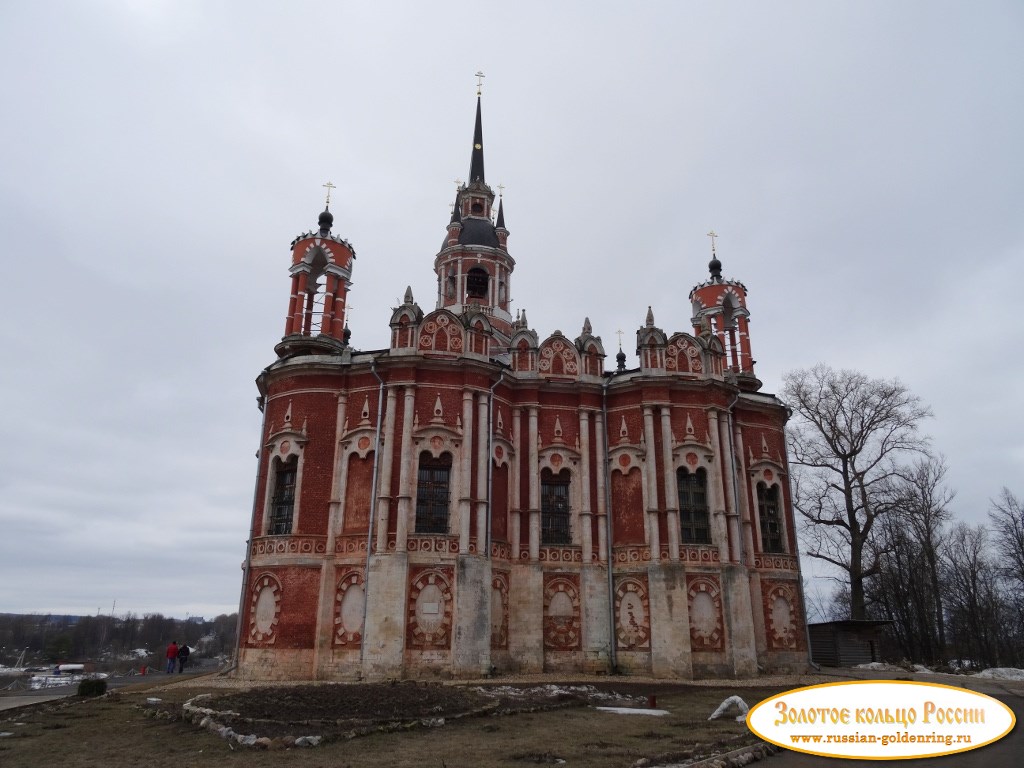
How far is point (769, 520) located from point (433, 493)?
13849 mm

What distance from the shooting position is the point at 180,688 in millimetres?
20922

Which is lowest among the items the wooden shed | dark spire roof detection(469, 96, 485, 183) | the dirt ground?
the dirt ground

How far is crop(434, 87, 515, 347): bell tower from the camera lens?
35.2 m

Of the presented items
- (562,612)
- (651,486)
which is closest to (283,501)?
(562,612)

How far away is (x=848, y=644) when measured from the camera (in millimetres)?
30156

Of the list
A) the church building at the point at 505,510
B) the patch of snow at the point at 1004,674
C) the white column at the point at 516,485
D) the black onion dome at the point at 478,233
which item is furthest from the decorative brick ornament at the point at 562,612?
the black onion dome at the point at 478,233

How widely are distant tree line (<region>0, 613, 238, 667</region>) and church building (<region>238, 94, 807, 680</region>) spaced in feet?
169

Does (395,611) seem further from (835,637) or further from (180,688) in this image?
(835,637)

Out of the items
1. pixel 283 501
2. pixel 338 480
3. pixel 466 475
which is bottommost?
pixel 283 501

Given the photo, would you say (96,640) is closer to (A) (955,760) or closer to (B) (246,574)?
(B) (246,574)

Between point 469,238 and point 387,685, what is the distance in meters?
23.8

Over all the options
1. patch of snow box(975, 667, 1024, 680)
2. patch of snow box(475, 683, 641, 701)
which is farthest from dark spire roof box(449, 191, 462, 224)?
patch of snow box(975, 667, 1024, 680)

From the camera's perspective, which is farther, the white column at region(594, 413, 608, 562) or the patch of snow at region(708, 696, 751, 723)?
the white column at region(594, 413, 608, 562)

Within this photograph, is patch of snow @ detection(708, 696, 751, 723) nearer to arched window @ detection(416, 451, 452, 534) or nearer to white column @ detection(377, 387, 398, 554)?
arched window @ detection(416, 451, 452, 534)
